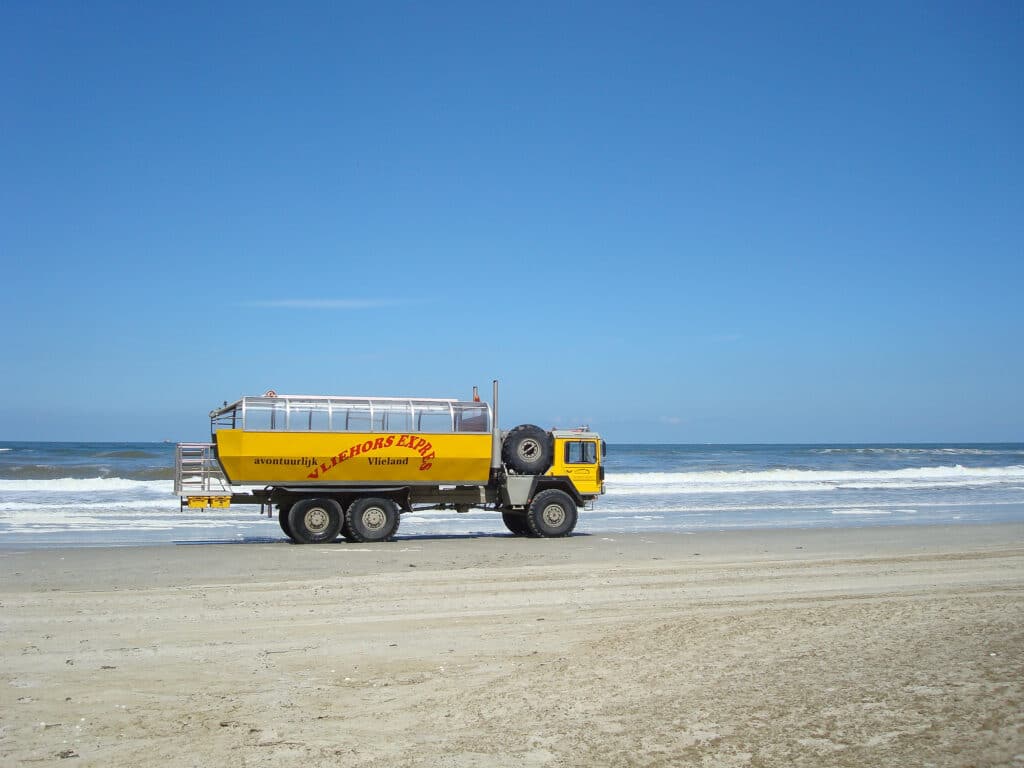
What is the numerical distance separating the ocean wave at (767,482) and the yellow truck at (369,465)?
623 inches

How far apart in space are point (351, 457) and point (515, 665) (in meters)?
12.4

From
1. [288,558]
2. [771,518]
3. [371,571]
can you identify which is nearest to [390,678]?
[371,571]

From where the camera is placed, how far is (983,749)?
6.37 m

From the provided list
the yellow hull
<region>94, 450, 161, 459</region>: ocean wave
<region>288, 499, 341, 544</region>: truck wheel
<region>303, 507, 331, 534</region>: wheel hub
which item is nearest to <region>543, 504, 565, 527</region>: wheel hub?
the yellow hull

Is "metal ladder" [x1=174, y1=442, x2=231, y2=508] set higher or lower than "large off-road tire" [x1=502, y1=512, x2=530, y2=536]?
higher

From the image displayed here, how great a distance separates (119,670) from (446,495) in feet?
43.5

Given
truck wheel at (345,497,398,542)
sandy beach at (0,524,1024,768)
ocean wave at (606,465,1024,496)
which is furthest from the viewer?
ocean wave at (606,465,1024,496)

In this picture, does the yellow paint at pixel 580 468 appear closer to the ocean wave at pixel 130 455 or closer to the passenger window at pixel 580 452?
the passenger window at pixel 580 452

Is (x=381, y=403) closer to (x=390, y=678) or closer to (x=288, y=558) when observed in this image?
(x=288, y=558)

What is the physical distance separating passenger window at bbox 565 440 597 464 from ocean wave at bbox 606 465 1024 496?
14984 millimetres

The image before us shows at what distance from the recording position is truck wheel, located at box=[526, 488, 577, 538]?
22.4 metres

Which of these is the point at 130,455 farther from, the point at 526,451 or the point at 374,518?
the point at 526,451

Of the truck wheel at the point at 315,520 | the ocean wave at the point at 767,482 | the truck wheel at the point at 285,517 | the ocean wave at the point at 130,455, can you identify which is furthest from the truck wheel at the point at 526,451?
the ocean wave at the point at 130,455

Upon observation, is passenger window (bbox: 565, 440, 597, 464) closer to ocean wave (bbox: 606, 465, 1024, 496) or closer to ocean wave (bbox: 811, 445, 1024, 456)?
ocean wave (bbox: 606, 465, 1024, 496)
